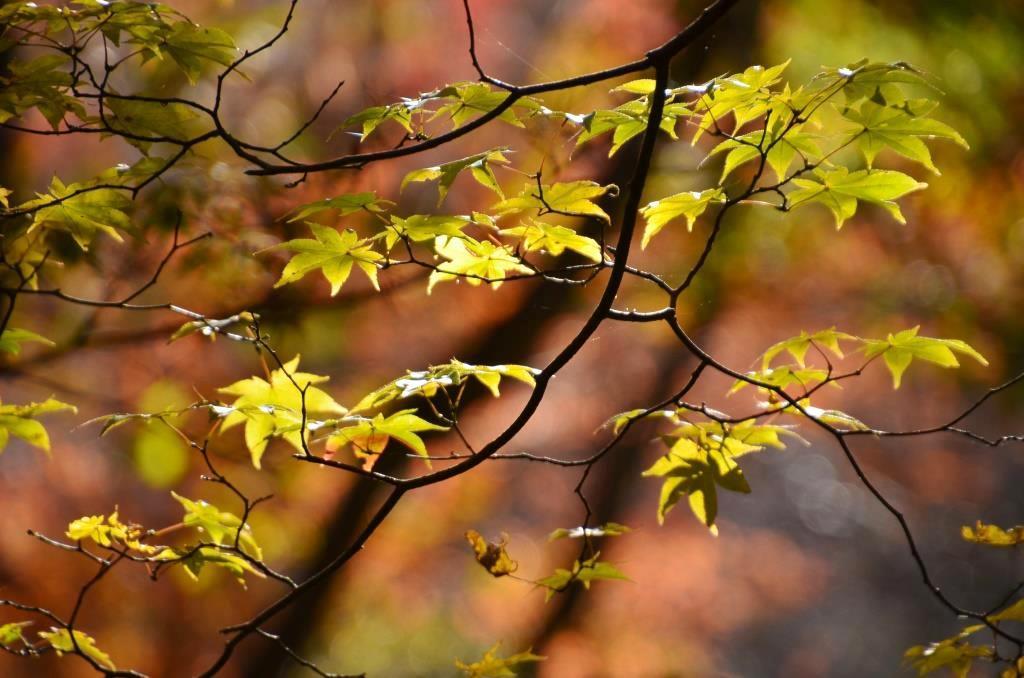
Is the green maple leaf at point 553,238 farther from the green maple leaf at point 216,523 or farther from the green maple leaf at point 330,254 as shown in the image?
the green maple leaf at point 216,523

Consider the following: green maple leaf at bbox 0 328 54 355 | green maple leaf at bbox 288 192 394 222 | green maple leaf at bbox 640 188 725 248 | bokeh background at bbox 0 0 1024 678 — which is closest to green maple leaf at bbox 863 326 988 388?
green maple leaf at bbox 640 188 725 248

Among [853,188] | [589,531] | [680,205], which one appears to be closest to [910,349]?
[853,188]

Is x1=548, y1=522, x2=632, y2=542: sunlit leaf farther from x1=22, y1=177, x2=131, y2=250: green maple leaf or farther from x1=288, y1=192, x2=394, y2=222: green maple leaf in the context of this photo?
x1=22, y1=177, x2=131, y2=250: green maple leaf

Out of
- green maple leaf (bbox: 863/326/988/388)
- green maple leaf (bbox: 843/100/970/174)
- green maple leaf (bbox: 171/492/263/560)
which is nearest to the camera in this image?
green maple leaf (bbox: 843/100/970/174)

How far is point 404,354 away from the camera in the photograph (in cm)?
347

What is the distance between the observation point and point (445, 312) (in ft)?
10.5

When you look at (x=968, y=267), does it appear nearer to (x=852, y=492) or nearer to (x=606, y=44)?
(x=606, y=44)

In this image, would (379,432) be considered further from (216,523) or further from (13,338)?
(13,338)

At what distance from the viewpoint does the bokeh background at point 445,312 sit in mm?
2385

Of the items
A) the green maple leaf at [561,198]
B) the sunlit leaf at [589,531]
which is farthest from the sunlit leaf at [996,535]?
the green maple leaf at [561,198]

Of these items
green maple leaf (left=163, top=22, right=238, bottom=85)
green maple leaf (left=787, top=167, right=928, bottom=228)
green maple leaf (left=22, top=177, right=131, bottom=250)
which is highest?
green maple leaf (left=163, top=22, right=238, bottom=85)

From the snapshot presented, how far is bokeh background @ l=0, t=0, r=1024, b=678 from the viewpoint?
2.38m

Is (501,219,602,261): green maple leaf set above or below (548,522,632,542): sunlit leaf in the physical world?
above

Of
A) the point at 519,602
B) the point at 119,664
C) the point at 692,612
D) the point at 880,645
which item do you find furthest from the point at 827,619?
the point at 119,664
